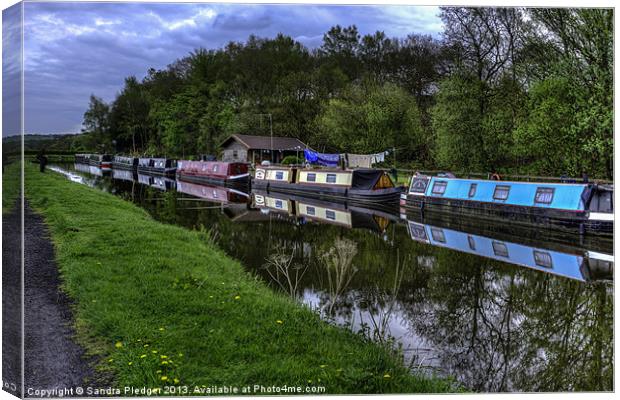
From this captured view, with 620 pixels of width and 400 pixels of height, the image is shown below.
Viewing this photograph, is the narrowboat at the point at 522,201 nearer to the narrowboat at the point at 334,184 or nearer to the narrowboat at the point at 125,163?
the narrowboat at the point at 334,184

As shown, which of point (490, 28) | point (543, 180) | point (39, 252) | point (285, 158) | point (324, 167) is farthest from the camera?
point (285, 158)

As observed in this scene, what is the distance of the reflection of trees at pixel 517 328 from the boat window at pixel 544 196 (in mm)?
3662

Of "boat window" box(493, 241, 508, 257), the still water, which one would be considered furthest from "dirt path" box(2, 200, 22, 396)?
"boat window" box(493, 241, 508, 257)

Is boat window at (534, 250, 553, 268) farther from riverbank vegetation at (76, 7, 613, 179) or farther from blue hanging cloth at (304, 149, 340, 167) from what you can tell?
blue hanging cloth at (304, 149, 340, 167)

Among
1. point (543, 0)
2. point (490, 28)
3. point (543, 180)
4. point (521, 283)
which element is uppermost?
point (490, 28)

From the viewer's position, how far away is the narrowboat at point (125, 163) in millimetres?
32219

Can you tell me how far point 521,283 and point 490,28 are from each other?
3280mm

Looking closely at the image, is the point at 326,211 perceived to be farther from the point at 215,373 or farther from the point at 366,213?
the point at 215,373

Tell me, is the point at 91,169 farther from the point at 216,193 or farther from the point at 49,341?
the point at 49,341

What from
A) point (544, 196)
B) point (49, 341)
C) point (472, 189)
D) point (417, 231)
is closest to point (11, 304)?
point (49, 341)

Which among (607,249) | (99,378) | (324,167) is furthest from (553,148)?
(324,167)

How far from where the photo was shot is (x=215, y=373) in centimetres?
322

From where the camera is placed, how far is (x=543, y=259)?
8.50 meters

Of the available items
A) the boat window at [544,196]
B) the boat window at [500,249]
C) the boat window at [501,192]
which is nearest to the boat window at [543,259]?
the boat window at [500,249]
